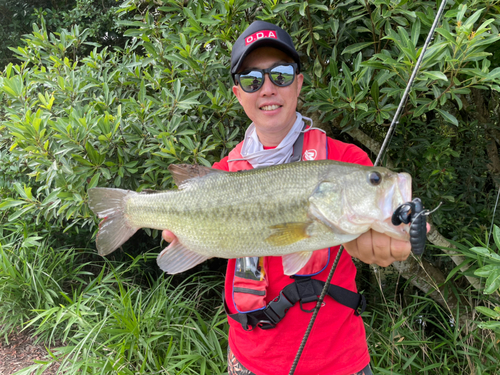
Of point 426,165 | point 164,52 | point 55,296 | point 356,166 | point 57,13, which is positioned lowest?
point 55,296

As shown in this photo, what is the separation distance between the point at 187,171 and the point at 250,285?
80 cm

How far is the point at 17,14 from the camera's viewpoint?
8125mm

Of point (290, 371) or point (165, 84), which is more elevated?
point (165, 84)

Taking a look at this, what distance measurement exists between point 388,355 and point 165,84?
355 centimetres

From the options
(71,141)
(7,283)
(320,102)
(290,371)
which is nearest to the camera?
(290,371)

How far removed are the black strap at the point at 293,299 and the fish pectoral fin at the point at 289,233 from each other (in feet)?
1.28

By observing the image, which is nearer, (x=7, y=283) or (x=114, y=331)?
(x=114, y=331)

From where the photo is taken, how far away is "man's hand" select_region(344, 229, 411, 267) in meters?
1.64

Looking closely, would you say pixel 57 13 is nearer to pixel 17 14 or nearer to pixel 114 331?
pixel 17 14

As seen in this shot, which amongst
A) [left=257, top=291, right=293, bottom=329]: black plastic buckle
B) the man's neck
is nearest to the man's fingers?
[left=257, top=291, right=293, bottom=329]: black plastic buckle

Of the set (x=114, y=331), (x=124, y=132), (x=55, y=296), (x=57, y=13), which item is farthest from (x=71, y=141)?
(x=57, y=13)

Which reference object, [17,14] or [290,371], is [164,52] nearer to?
[290,371]

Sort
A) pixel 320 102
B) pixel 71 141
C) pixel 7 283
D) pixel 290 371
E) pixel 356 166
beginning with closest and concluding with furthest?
pixel 356 166 → pixel 290 371 → pixel 320 102 → pixel 71 141 → pixel 7 283

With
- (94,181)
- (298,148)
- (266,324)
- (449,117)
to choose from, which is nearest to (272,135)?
(298,148)
